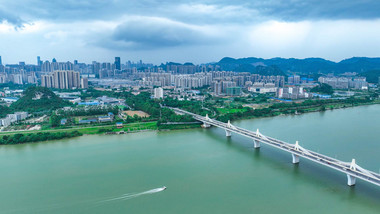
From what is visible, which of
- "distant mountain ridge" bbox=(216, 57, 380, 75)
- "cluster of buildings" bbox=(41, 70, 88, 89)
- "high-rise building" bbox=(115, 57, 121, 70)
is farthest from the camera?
"distant mountain ridge" bbox=(216, 57, 380, 75)

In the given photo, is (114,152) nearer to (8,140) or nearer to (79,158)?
(79,158)

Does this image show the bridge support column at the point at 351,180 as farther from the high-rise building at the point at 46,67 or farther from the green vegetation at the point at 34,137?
the high-rise building at the point at 46,67

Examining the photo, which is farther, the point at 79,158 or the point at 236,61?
the point at 236,61

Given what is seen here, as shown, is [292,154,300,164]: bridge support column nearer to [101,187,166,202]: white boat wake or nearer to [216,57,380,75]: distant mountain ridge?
[101,187,166,202]: white boat wake

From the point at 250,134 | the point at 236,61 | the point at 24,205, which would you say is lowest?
the point at 24,205

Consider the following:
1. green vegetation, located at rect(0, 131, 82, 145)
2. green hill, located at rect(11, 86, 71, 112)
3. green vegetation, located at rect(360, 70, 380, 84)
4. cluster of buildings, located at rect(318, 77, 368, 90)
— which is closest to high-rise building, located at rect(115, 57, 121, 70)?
green hill, located at rect(11, 86, 71, 112)

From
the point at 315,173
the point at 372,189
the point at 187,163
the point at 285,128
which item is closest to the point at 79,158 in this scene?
the point at 187,163
